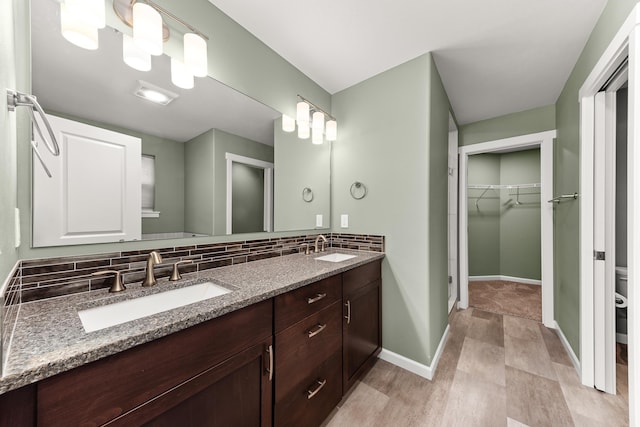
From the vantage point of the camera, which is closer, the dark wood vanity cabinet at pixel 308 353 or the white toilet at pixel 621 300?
the dark wood vanity cabinet at pixel 308 353

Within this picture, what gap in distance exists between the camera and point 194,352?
758 millimetres

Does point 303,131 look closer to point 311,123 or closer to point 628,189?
point 311,123

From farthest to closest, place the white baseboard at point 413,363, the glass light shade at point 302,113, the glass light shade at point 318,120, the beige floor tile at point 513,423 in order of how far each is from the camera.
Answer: the glass light shade at point 318,120, the glass light shade at point 302,113, the white baseboard at point 413,363, the beige floor tile at point 513,423

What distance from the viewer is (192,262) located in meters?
1.29

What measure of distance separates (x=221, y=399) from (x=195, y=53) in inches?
60.8

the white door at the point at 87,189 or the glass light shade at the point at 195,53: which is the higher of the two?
the glass light shade at the point at 195,53

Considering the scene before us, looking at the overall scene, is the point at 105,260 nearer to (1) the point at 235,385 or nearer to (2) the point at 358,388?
(1) the point at 235,385

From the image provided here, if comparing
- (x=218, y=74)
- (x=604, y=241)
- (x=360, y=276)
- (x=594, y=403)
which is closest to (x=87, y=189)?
(x=218, y=74)

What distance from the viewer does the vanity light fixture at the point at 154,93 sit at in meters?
1.14

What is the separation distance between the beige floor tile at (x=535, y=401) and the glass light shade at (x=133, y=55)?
2728 millimetres

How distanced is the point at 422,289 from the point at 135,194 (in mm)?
1884

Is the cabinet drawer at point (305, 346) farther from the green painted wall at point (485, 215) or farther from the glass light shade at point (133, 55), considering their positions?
the green painted wall at point (485, 215)

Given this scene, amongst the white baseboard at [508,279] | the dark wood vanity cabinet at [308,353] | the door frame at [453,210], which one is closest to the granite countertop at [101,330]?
the dark wood vanity cabinet at [308,353]

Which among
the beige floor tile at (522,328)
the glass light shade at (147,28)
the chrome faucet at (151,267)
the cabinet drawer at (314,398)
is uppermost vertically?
the glass light shade at (147,28)
